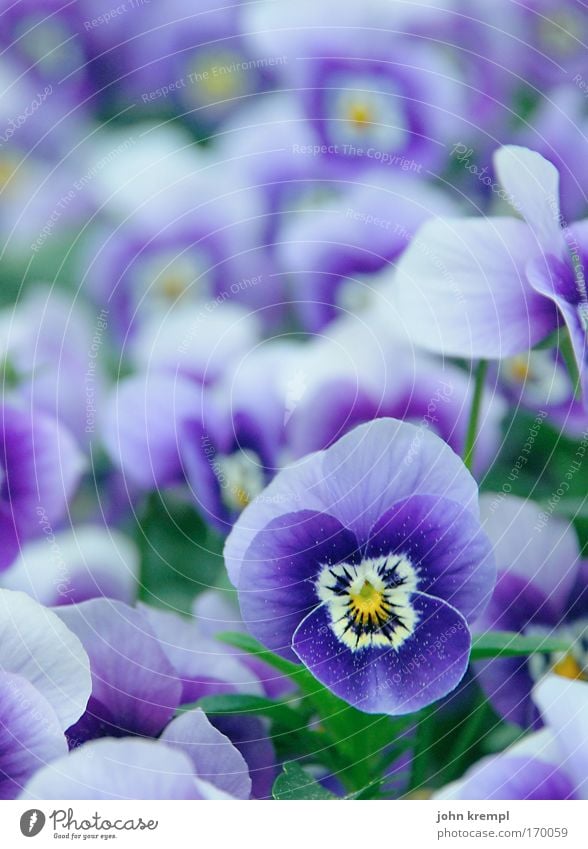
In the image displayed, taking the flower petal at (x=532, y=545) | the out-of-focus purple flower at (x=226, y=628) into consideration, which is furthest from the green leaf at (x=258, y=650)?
the flower petal at (x=532, y=545)

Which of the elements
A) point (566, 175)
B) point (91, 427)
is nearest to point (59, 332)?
point (91, 427)

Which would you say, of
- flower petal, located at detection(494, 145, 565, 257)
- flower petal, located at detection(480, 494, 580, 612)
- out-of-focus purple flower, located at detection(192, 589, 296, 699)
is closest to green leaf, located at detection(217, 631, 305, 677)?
out-of-focus purple flower, located at detection(192, 589, 296, 699)

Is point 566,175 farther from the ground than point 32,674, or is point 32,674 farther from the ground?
point 566,175

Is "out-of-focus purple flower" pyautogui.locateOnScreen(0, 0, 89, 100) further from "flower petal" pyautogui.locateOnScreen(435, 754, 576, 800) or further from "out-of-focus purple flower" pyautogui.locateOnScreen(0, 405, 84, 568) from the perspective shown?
"flower petal" pyautogui.locateOnScreen(435, 754, 576, 800)
